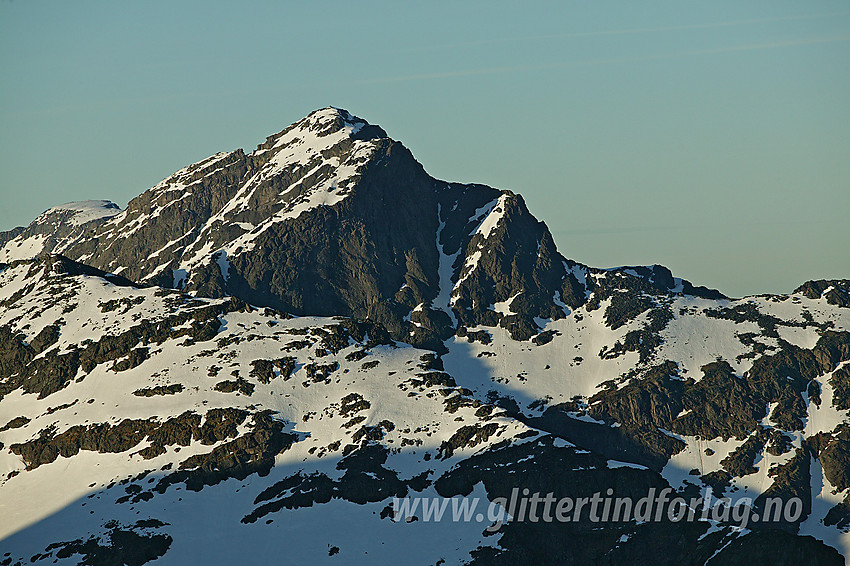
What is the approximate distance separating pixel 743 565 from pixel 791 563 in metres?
6.95

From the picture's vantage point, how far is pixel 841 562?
645 feet

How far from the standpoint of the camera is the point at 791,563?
19700 cm

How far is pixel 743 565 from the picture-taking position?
199 meters

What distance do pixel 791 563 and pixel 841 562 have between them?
7239 mm

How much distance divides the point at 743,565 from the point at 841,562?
1402 cm
